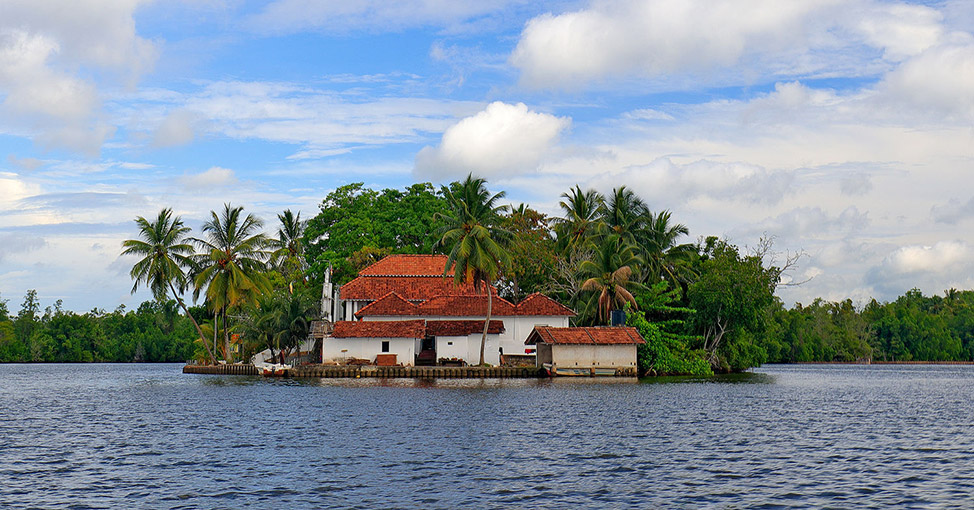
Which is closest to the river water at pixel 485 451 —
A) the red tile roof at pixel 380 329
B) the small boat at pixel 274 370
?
the red tile roof at pixel 380 329

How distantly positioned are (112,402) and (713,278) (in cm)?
4590

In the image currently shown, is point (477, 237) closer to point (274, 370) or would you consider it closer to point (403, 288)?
point (403, 288)

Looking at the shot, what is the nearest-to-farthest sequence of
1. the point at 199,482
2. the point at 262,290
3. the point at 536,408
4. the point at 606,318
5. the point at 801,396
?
the point at 199,482, the point at 536,408, the point at 801,396, the point at 606,318, the point at 262,290

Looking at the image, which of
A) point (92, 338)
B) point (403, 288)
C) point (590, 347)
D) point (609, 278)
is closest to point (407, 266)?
point (403, 288)

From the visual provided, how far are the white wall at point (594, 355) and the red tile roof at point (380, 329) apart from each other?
10171 mm

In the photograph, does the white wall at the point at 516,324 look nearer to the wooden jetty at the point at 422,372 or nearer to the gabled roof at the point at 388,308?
the gabled roof at the point at 388,308

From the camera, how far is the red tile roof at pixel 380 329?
6197 centimetres

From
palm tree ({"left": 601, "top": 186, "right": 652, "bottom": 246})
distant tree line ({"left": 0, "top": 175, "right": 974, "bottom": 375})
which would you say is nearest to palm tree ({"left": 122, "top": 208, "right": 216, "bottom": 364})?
distant tree line ({"left": 0, "top": 175, "right": 974, "bottom": 375})

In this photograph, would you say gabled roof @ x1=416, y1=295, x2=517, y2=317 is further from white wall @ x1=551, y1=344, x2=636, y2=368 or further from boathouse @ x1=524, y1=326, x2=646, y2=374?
white wall @ x1=551, y1=344, x2=636, y2=368

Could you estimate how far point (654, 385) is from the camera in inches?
2131

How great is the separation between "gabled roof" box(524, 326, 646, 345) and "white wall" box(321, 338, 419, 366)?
925 centimetres

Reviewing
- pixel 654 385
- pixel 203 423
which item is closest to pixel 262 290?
pixel 654 385

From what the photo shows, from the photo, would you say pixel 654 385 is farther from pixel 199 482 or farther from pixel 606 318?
pixel 199 482

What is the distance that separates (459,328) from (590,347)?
10.0m
